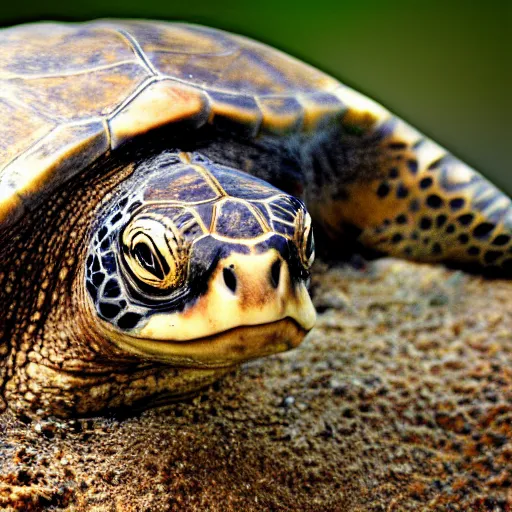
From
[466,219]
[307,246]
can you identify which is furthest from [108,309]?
[466,219]

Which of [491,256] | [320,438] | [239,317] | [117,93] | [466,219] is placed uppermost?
[117,93]

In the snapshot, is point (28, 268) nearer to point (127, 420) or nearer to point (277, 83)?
point (127, 420)

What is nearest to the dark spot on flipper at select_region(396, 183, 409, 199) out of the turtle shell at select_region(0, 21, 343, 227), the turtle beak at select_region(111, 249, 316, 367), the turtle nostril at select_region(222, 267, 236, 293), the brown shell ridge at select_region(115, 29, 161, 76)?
the turtle shell at select_region(0, 21, 343, 227)

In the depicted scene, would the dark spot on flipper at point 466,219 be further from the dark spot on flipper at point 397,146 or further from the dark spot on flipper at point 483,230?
the dark spot on flipper at point 397,146

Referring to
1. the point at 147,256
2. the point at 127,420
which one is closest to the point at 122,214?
the point at 147,256

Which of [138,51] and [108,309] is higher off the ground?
[138,51]

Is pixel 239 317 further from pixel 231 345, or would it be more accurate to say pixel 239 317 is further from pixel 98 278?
pixel 98 278
